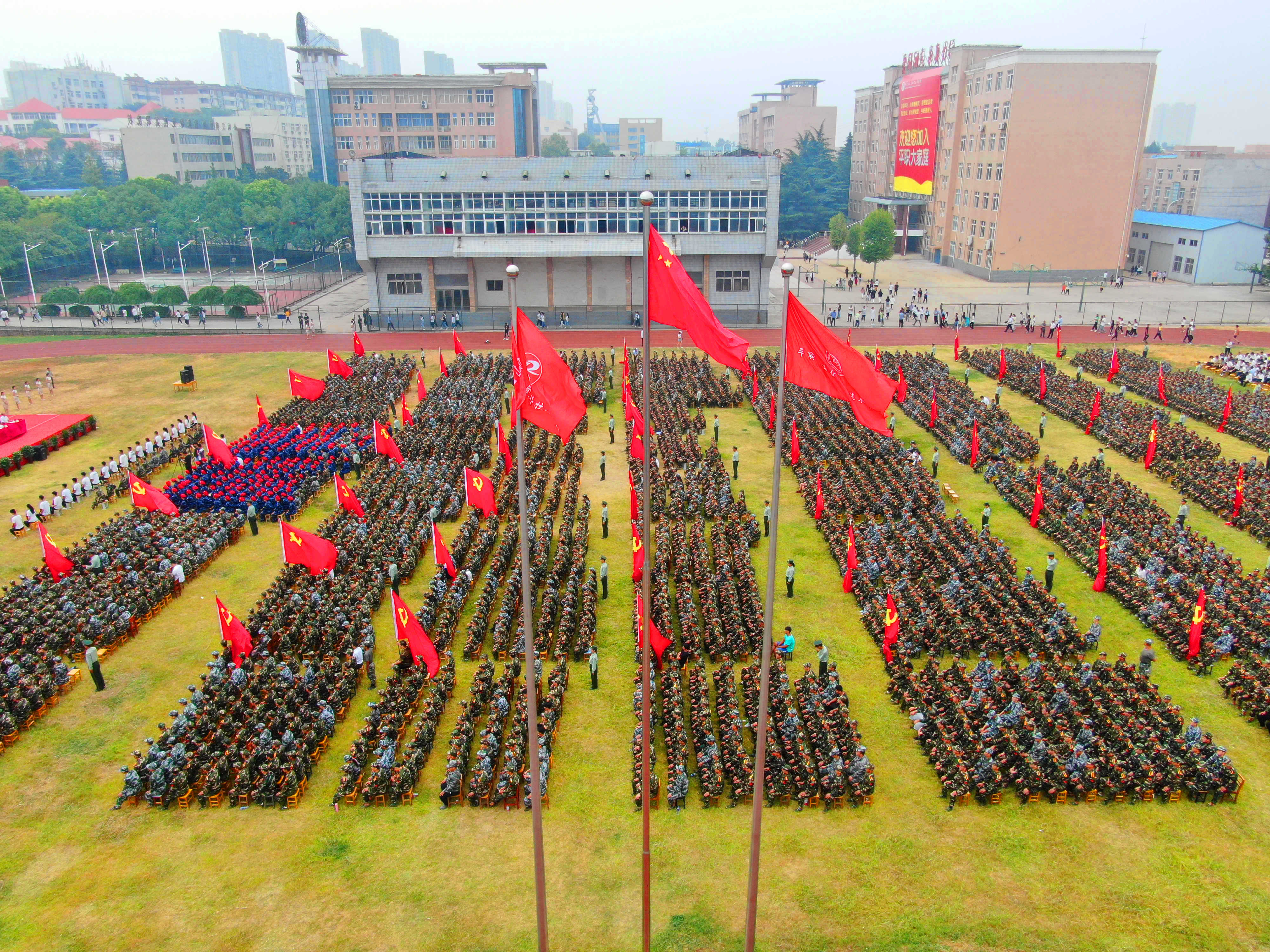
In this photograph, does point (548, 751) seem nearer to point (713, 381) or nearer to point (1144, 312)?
point (713, 381)

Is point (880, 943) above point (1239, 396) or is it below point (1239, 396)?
below

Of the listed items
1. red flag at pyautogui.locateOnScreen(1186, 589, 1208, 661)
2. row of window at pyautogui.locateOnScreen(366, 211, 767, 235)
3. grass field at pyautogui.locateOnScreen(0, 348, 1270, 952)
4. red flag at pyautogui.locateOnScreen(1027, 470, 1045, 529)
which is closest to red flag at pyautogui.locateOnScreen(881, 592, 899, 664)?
grass field at pyautogui.locateOnScreen(0, 348, 1270, 952)

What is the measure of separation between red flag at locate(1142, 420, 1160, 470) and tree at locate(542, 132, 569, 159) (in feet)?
424

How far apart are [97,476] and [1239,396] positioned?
144ft

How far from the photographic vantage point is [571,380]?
12.3 m

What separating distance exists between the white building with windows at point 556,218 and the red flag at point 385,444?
26714mm

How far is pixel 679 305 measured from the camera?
1103 cm

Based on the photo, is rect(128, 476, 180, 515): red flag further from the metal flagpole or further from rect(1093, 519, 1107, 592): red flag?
rect(1093, 519, 1107, 592): red flag

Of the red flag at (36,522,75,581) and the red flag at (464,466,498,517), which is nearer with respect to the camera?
the red flag at (36,522,75,581)

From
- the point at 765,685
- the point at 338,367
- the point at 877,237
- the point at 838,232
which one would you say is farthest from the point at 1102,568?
the point at 838,232

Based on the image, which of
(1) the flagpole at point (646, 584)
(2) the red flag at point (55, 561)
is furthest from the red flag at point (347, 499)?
(1) the flagpole at point (646, 584)

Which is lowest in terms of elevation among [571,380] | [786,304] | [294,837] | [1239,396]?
[294,837]

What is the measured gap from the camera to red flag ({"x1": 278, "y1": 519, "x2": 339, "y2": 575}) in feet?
69.2

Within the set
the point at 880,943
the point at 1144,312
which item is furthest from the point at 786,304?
the point at 1144,312
